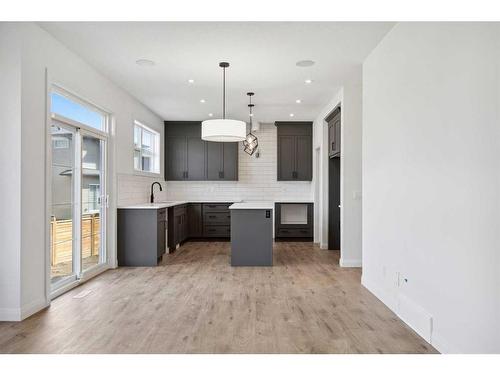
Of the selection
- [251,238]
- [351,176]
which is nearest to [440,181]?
[351,176]

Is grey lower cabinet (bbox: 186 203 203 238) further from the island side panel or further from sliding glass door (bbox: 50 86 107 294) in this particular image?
sliding glass door (bbox: 50 86 107 294)

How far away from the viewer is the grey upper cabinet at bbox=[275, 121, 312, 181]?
838 cm

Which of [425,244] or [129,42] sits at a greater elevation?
[129,42]

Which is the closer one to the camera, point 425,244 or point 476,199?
point 476,199

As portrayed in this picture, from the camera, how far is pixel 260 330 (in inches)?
118

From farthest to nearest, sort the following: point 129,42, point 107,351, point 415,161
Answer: point 129,42 < point 415,161 < point 107,351

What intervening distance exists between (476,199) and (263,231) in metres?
3.62

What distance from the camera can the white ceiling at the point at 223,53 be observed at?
351 cm

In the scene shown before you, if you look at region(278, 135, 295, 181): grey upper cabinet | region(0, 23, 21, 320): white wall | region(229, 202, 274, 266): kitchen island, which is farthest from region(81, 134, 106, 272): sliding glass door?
region(278, 135, 295, 181): grey upper cabinet

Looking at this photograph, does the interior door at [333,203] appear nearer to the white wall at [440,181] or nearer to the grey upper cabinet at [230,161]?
the grey upper cabinet at [230,161]
